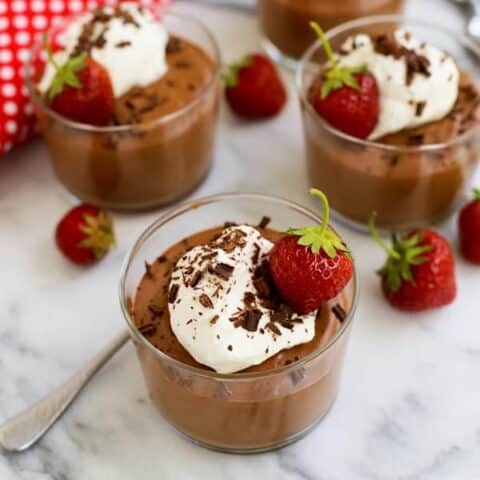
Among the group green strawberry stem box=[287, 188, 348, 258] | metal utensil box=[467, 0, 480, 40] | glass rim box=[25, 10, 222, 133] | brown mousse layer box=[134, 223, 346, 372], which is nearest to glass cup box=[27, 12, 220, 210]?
glass rim box=[25, 10, 222, 133]

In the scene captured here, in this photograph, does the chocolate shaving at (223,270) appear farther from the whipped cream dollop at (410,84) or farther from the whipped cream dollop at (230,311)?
the whipped cream dollop at (410,84)

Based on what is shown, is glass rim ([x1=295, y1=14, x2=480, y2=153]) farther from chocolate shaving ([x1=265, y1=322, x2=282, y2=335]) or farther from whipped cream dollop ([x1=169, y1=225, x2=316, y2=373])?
chocolate shaving ([x1=265, y1=322, x2=282, y2=335])

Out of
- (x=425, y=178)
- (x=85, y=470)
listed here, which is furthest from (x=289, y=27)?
(x=85, y=470)

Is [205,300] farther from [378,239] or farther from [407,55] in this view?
[407,55]

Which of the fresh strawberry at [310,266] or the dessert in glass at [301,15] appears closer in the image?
the fresh strawberry at [310,266]

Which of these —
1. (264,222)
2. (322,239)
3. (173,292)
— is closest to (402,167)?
(264,222)

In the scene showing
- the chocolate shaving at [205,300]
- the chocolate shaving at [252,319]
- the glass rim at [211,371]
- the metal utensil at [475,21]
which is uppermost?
the chocolate shaving at [205,300]

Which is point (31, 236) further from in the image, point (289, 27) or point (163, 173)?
point (289, 27)

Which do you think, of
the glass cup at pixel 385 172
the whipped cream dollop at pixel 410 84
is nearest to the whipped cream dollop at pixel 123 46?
the glass cup at pixel 385 172
